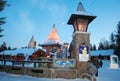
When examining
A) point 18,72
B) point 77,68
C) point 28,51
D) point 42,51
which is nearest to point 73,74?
point 77,68

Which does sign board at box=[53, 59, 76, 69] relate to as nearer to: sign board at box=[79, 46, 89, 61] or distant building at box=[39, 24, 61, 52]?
sign board at box=[79, 46, 89, 61]

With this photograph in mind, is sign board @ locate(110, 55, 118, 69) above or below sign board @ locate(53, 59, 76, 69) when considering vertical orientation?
below

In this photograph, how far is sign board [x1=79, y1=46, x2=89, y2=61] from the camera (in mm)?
15211

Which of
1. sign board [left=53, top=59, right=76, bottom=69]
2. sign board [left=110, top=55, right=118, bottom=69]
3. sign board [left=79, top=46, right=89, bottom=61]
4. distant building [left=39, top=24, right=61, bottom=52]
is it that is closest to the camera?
sign board [left=53, top=59, right=76, bottom=69]

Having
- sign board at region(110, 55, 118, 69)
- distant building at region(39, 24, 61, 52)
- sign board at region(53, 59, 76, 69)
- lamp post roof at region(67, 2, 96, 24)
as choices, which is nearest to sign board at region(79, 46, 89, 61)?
sign board at region(53, 59, 76, 69)

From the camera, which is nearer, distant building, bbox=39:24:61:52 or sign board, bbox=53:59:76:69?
sign board, bbox=53:59:76:69

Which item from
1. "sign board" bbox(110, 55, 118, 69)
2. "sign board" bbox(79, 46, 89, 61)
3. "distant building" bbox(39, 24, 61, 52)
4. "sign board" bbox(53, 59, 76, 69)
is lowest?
"sign board" bbox(110, 55, 118, 69)

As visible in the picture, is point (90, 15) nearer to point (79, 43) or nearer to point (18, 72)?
point (79, 43)

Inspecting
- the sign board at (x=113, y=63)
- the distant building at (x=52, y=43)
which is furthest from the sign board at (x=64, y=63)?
the distant building at (x=52, y=43)

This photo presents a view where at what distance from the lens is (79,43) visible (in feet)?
50.4

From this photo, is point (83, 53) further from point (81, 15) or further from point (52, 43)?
point (52, 43)

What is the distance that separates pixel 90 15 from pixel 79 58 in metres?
3.76

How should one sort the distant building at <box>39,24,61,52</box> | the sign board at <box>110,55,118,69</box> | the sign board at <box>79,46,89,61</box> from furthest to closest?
1. the distant building at <box>39,24,61,52</box>
2. the sign board at <box>110,55,118,69</box>
3. the sign board at <box>79,46,89,61</box>

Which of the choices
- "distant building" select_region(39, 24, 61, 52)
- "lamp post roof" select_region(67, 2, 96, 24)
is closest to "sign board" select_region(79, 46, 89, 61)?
"lamp post roof" select_region(67, 2, 96, 24)
